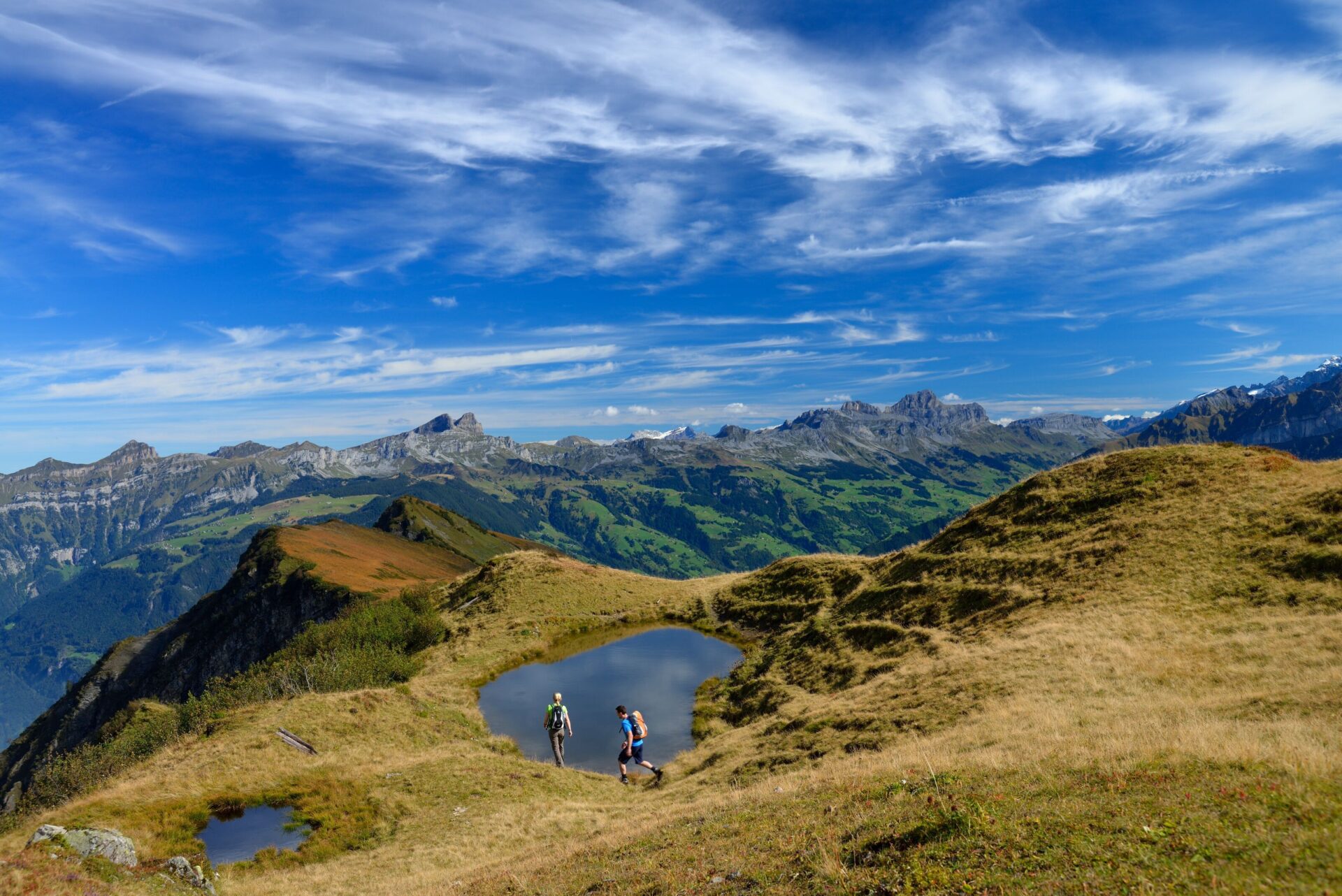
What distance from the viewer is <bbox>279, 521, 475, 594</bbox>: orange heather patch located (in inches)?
5037

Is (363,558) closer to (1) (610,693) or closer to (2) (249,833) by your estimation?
(1) (610,693)

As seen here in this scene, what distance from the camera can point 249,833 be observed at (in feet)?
89.8

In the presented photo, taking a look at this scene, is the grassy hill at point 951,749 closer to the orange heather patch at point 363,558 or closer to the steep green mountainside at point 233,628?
the steep green mountainside at point 233,628

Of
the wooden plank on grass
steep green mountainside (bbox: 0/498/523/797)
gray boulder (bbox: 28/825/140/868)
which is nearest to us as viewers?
gray boulder (bbox: 28/825/140/868)

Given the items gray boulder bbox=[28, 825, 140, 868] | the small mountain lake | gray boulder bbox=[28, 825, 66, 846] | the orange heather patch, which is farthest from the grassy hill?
the orange heather patch

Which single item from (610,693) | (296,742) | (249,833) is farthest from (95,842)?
(610,693)

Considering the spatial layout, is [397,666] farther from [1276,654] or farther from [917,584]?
[1276,654]

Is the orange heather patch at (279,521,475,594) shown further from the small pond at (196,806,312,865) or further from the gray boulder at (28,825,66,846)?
the gray boulder at (28,825,66,846)

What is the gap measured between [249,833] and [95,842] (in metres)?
8.12

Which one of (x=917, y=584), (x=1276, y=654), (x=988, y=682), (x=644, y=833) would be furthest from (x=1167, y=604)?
(x=644, y=833)

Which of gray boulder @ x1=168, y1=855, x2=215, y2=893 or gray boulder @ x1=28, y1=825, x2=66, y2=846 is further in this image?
gray boulder @ x1=168, y1=855, x2=215, y2=893

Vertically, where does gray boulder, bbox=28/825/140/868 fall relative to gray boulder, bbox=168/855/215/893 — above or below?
above

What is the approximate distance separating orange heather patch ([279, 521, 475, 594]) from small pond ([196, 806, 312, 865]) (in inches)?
3634

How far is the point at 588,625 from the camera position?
2852 inches
